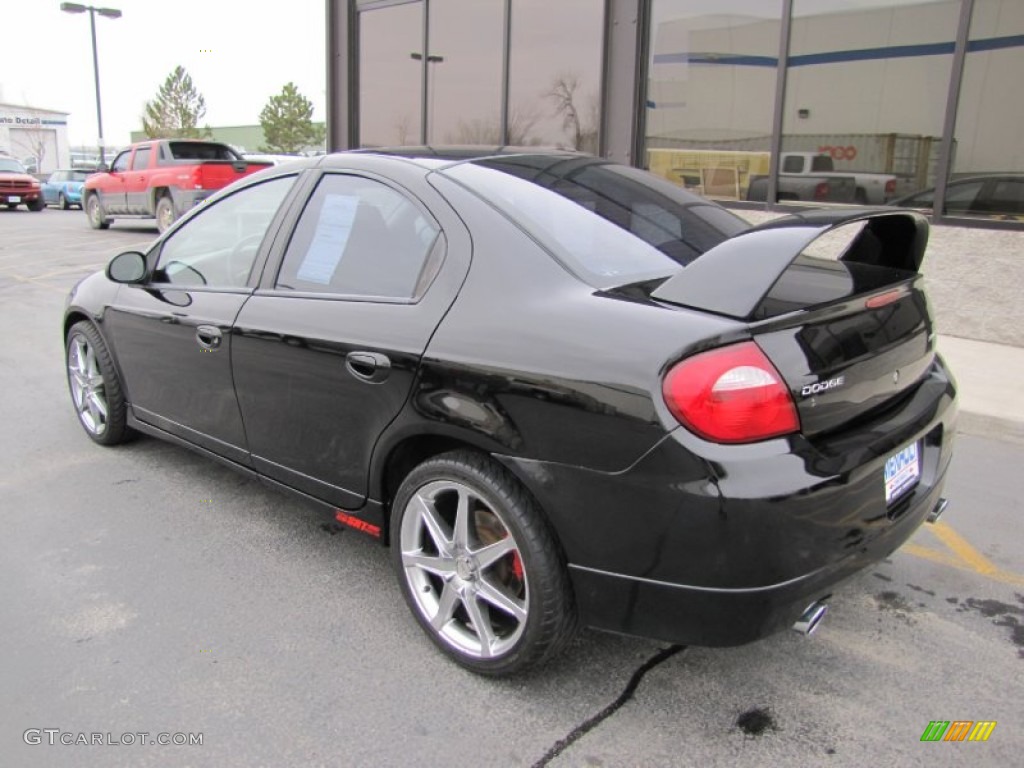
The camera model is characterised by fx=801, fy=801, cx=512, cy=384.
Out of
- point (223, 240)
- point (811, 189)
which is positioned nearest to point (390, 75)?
point (811, 189)

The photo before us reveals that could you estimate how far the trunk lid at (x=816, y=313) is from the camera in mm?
2115

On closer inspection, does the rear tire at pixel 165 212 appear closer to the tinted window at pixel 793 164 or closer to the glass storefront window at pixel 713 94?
the glass storefront window at pixel 713 94

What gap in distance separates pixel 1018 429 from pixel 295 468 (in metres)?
4.57

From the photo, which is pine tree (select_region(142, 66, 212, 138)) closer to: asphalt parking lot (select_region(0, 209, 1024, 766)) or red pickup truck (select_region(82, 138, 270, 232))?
red pickup truck (select_region(82, 138, 270, 232))

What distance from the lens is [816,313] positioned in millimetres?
2205

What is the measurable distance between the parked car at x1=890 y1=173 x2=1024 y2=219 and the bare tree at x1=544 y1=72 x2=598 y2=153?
179 inches

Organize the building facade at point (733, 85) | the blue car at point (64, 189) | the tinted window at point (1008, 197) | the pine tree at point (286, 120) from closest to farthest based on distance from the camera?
the tinted window at point (1008, 197) → the building facade at point (733, 85) → the blue car at point (64, 189) → the pine tree at point (286, 120)

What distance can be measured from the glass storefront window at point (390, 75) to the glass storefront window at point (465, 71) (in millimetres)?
364

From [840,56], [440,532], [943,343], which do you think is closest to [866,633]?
[440,532]

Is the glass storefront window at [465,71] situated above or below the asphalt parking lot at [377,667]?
above

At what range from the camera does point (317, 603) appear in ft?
9.84

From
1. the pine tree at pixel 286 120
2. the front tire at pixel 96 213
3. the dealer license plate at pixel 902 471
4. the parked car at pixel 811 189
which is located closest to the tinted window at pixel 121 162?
the front tire at pixel 96 213

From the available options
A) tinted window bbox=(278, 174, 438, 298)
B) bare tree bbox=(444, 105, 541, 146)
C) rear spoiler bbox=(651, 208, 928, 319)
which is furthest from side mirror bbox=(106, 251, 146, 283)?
bare tree bbox=(444, 105, 541, 146)

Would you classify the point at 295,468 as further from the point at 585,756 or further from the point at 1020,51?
the point at 1020,51
